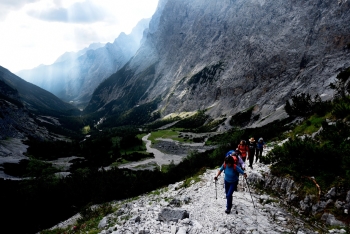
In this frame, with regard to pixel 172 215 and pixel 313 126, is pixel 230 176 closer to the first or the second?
pixel 172 215

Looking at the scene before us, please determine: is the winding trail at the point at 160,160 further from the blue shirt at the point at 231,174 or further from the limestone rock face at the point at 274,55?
the blue shirt at the point at 231,174

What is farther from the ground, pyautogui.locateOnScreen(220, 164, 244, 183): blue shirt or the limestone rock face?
the limestone rock face

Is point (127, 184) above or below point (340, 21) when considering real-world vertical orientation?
below

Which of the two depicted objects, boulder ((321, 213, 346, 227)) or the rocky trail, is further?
the rocky trail

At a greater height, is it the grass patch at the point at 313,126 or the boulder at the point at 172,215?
the grass patch at the point at 313,126

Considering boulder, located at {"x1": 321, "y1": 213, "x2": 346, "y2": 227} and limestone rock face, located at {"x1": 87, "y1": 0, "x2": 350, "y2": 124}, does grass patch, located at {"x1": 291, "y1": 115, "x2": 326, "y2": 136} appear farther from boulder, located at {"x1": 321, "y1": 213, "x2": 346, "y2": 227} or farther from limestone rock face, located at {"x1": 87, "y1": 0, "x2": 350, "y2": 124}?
limestone rock face, located at {"x1": 87, "y1": 0, "x2": 350, "y2": 124}

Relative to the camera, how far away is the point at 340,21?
11488 centimetres

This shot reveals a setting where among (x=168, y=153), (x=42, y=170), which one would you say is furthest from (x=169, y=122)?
(x=42, y=170)

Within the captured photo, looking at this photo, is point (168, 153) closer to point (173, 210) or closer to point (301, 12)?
point (173, 210)

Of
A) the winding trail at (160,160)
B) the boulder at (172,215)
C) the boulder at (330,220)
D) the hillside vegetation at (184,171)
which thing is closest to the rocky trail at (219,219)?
the boulder at (172,215)

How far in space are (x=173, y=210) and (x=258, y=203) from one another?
15.9 feet

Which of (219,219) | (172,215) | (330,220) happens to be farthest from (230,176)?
(330,220)

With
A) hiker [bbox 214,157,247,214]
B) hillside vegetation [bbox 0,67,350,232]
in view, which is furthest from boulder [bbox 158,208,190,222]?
hillside vegetation [bbox 0,67,350,232]

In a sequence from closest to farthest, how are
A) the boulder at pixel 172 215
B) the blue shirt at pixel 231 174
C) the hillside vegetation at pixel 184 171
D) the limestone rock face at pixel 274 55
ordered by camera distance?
the boulder at pixel 172 215
the blue shirt at pixel 231 174
the hillside vegetation at pixel 184 171
the limestone rock face at pixel 274 55
